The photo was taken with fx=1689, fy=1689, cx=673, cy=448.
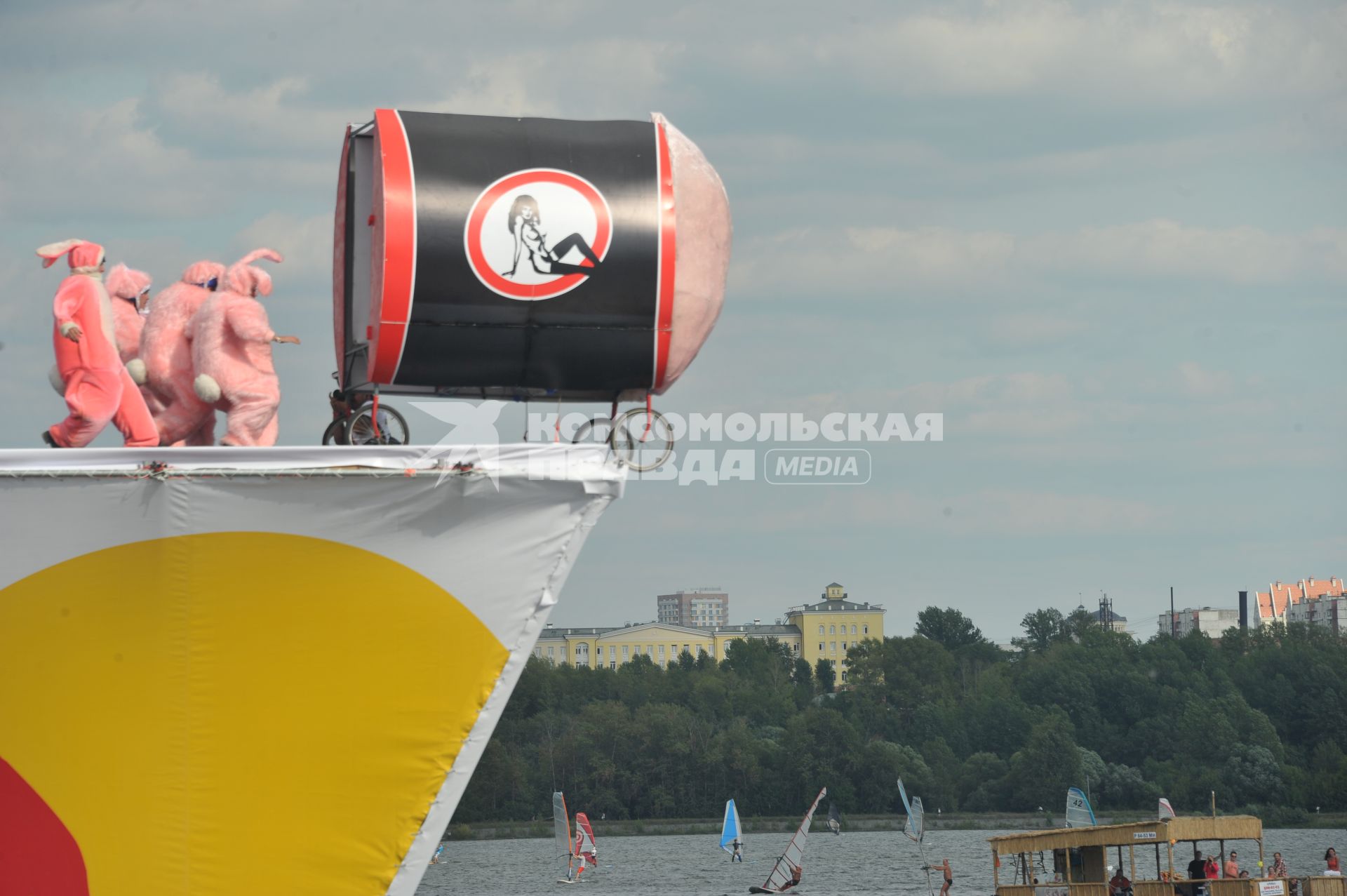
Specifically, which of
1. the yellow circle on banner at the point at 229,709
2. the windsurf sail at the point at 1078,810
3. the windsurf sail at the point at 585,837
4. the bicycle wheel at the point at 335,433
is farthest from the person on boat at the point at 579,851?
the yellow circle on banner at the point at 229,709

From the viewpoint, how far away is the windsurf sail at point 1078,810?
60312 millimetres

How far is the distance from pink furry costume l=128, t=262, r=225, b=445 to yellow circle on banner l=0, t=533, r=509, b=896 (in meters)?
2.26

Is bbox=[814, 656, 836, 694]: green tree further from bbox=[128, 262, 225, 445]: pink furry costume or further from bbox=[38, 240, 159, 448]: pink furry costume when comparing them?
bbox=[38, 240, 159, 448]: pink furry costume

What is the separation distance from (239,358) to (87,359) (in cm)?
106

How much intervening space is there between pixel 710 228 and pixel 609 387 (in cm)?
142

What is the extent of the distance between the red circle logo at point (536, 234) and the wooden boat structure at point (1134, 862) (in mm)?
25705

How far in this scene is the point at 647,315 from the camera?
40.6 ft

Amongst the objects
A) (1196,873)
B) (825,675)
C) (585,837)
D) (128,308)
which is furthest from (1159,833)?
(825,675)

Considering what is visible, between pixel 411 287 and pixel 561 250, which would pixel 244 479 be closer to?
pixel 411 287

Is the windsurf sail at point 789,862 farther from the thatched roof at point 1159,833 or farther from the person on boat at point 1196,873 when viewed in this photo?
the person on boat at point 1196,873

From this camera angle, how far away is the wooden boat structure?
35.2 m

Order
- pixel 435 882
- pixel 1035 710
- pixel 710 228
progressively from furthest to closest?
pixel 1035 710 < pixel 435 882 < pixel 710 228

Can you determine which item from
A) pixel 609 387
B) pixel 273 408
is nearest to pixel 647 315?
pixel 609 387

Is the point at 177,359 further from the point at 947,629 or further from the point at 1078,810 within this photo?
the point at 947,629
